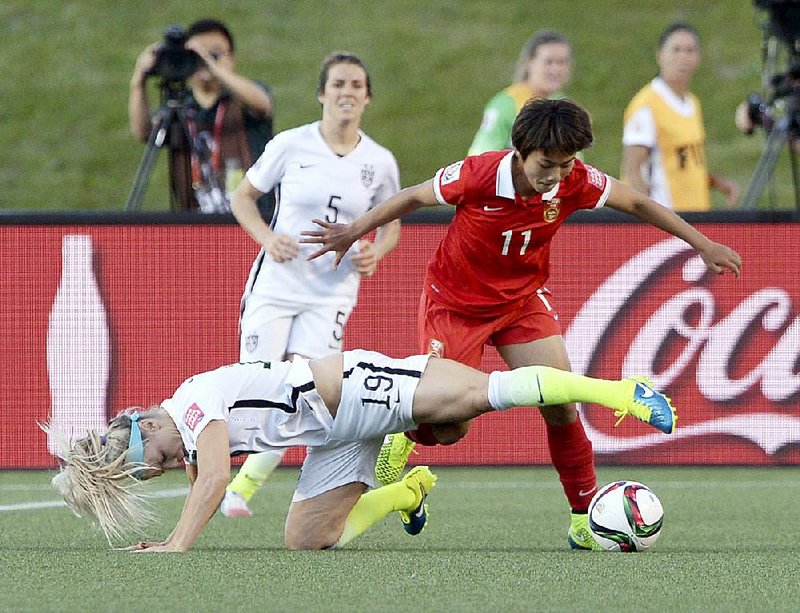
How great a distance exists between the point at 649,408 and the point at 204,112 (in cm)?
552

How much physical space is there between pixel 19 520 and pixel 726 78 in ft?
49.6

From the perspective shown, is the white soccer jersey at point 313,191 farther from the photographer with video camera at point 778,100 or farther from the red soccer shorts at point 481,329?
the photographer with video camera at point 778,100

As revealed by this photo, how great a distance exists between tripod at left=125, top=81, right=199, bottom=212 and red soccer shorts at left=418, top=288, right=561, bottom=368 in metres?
4.11

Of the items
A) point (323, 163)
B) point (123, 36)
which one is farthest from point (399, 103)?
point (323, 163)

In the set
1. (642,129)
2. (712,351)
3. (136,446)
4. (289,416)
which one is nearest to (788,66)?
(642,129)

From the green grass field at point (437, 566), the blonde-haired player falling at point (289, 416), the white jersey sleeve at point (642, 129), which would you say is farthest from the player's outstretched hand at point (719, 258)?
the white jersey sleeve at point (642, 129)

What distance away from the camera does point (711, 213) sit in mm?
9938

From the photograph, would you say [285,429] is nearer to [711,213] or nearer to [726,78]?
[711,213]

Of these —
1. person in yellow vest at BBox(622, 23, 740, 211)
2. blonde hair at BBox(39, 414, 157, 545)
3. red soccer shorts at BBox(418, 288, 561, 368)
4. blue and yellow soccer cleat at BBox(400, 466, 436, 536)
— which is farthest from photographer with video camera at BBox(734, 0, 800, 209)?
blonde hair at BBox(39, 414, 157, 545)

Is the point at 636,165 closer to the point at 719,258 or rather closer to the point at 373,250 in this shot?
the point at 373,250

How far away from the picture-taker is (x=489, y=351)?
9984mm

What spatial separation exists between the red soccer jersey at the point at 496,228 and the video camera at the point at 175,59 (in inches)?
158

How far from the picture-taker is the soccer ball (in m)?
6.46

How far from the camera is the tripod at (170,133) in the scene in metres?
10.9
